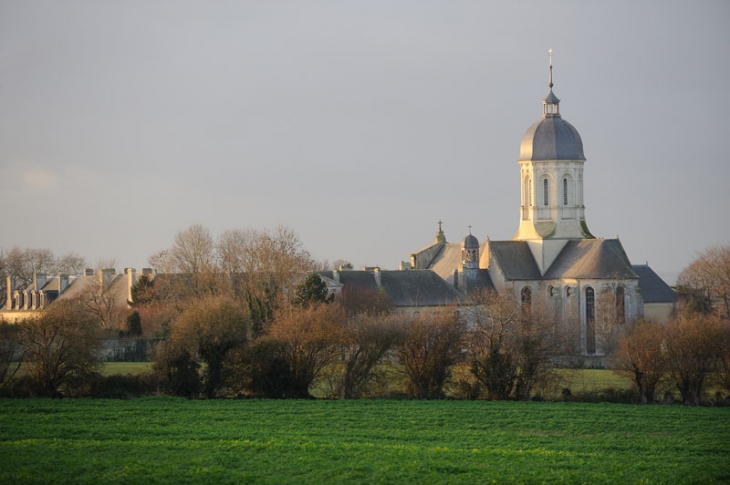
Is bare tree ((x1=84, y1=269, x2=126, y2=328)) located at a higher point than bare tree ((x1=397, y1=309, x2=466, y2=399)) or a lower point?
higher

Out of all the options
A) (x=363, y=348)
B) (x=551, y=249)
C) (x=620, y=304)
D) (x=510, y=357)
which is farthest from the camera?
(x=551, y=249)

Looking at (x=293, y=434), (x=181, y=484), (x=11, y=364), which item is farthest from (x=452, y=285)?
(x=181, y=484)

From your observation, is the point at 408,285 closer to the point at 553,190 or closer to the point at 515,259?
the point at 515,259

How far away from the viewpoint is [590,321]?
201 ft

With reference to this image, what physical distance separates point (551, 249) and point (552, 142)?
6.44m

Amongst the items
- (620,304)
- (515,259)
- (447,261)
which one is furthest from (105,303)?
(620,304)

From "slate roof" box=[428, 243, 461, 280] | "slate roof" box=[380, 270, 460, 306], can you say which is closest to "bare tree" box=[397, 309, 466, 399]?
"slate roof" box=[380, 270, 460, 306]

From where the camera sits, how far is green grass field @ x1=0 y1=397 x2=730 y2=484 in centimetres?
2155

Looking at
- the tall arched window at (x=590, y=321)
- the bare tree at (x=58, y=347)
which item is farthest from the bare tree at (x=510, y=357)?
the tall arched window at (x=590, y=321)

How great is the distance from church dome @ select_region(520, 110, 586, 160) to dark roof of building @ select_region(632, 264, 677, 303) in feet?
26.3

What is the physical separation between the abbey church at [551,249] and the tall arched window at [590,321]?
59 millimetres

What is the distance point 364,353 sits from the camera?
1462 inches

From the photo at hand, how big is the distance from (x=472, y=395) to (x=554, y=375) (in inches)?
112

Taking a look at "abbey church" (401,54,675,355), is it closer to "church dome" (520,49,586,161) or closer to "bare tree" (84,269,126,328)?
"church dome" (520,49,586,161)
